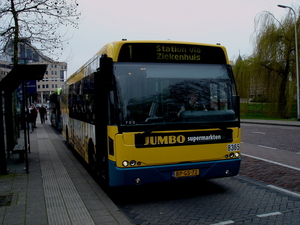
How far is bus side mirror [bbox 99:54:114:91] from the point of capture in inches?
234

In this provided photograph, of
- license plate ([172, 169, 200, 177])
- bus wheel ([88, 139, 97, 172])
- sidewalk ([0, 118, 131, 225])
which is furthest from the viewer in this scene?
bus wheel ([88, 139, 97, 172])

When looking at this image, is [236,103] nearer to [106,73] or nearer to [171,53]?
[171,53]

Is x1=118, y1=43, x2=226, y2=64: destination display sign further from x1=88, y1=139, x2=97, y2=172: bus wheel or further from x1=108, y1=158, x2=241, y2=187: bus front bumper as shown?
x1=88, y1=139, x2=97, y2=172: bus wheel

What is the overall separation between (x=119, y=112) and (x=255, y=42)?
2799 cm

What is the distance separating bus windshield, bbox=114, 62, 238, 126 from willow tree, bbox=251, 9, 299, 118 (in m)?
25.1

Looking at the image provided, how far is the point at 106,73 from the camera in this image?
5961 mm

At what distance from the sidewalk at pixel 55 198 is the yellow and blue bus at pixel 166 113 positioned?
2.02 feet

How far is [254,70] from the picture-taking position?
102ft

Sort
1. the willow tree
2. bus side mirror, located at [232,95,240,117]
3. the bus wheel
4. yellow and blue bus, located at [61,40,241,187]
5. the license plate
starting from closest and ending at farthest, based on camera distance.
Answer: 1. yellow and blue bus, located at [61,40,241,187]
2. the license plate
3. bus side mirror, located at [232,95,240,117]
4. the bus wheel
5. the willow tree

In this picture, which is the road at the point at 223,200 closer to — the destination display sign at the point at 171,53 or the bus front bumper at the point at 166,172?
the bus front bumper at the point at 166,172

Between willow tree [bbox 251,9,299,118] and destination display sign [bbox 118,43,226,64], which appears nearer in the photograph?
destination display sign [bbox 118,43,226,64]

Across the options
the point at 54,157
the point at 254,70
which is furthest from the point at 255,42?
the point at 54,157

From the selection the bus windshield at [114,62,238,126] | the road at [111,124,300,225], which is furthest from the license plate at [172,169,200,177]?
the bus windshield at [114,62,238,126]

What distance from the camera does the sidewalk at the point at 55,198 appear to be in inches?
207
